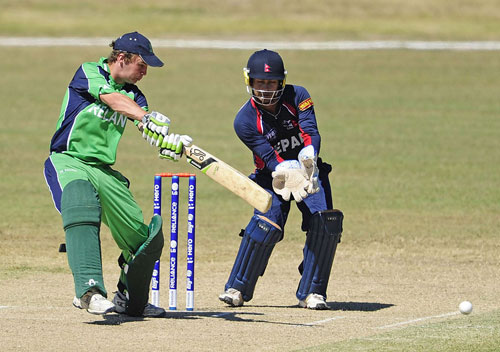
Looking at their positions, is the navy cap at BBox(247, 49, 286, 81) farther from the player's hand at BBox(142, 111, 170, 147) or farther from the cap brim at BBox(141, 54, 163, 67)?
the player's hand at BBox(142, 111, 170, 147)

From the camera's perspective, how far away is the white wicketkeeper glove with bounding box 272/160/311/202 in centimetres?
778

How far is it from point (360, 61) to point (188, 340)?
2246 cm

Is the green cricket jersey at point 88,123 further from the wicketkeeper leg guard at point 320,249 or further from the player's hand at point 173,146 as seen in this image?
the wicketkeeper leg guard at point 320,249

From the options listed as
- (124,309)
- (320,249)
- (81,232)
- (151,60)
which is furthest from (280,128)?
(81,232)

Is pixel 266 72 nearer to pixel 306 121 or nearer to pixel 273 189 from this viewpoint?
pixel 306 121

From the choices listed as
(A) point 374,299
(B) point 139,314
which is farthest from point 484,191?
(B) point 139,314

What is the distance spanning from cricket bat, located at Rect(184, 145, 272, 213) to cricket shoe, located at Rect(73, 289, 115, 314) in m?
1.08

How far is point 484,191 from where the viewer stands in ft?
51.1

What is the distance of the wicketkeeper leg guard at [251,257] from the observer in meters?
8.44

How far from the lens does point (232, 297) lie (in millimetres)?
8414

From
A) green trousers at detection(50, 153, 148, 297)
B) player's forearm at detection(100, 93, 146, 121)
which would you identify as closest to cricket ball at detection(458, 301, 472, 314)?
green trousers at detection(50, 153, 148, 297)

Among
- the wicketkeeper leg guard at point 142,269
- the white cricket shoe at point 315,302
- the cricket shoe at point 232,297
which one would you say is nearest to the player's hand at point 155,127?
the wicketkeeper leg guard at point 142,269

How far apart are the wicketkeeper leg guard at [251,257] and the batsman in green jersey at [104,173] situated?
0.95 m

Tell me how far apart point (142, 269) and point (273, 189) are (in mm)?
1266
